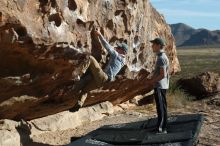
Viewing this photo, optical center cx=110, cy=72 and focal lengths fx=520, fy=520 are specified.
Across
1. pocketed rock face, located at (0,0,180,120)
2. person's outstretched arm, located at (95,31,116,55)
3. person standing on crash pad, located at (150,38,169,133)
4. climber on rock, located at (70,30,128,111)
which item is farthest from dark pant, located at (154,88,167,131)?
pocketed rock face, located at (0,0,180,120)

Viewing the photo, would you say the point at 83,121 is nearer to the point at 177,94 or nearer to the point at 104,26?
the point at 104,26

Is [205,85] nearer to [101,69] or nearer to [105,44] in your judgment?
[101,69]

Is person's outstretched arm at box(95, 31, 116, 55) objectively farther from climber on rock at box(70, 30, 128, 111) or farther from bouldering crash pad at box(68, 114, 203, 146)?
bouldering crash pad at box(68, 114, 203, 146)

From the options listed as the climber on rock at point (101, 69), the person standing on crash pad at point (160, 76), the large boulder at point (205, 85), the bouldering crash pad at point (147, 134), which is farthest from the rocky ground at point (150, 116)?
the person standing on crash pad at point (160, 76)

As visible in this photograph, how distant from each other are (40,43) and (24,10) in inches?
24.5

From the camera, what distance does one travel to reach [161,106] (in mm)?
9727

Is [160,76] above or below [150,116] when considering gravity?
above

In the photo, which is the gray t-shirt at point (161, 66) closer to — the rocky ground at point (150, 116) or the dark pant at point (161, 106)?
the dark pant at point (161, 106)

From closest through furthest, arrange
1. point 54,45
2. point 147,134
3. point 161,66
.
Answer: point 54,45 → point 161,66 → point 147,134

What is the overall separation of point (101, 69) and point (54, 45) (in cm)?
177

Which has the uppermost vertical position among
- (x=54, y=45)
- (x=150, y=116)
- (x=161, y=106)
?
(x=54, y=45)

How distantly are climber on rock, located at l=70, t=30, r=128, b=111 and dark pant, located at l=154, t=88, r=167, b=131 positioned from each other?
0.91 metres

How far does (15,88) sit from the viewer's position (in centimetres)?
866

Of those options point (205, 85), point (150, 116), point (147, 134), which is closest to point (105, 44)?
point (147, 134)
